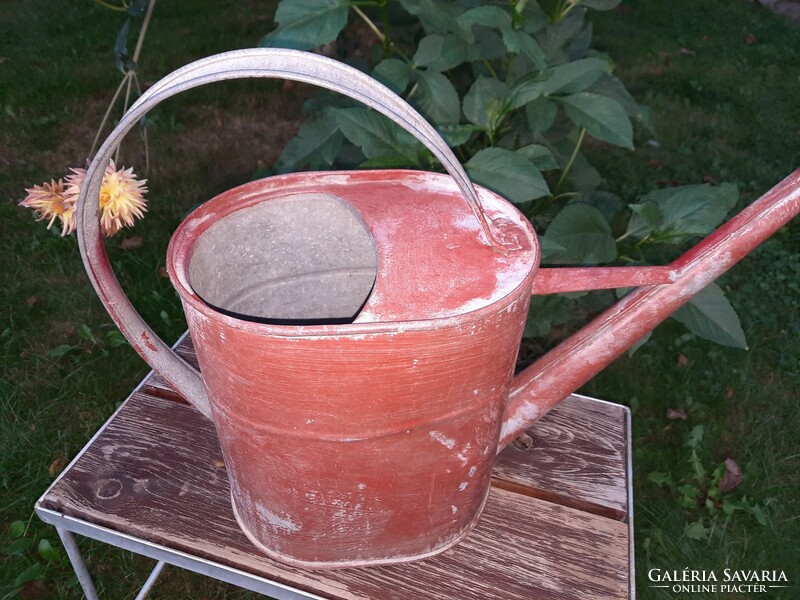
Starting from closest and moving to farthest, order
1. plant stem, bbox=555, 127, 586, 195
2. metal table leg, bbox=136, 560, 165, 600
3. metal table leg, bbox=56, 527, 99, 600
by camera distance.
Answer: metal table leg, bbox=56, 527, 99, 600, metal table leg, bbox=136, 560, 165, 600, plant stem, bbox=555, 127, 586, 195

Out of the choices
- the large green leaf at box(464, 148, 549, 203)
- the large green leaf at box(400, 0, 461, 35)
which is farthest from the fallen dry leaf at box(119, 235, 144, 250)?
the large green leaf at box(464, 148, 549, 203)

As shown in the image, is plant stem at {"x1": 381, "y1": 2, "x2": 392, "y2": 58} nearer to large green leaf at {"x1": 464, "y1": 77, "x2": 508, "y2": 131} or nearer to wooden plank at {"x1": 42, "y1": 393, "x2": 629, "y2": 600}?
large green leaf at {"x1": 464, "y1": 77, "x2": 508, "y2": 131}

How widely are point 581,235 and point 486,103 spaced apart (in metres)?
0.30

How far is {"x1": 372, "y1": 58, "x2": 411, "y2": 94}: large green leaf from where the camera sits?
136 centimetres

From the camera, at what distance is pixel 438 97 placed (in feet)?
4.50

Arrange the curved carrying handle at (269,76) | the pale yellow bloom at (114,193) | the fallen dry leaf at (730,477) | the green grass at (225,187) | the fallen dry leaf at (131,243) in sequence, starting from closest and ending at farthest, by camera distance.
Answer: the curved carrying handle at (269,76) < the pale yellow bloom at (114,193) < the green grass at (225,187) < the fallen dry leaf at (730,477) < the fallen dry leaf at (131,243)

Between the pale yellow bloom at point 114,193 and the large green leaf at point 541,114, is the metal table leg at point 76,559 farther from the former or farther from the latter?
the large green leaf at point 541,114

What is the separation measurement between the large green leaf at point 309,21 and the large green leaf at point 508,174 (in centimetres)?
33

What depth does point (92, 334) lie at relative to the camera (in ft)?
6.79

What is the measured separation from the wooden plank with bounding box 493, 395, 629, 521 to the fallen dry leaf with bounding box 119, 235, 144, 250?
5.18 ft

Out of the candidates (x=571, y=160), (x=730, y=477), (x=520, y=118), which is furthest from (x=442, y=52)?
(x=730, y=477)

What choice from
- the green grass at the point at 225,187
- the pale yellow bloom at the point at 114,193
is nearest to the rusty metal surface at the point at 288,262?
the pale yellow bloom at the point at 114,193

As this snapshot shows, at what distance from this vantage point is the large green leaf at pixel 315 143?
4.92ft

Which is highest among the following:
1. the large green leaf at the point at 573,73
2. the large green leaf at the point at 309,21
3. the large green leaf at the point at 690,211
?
the large green leaf at the point at 309,21
